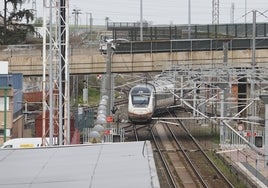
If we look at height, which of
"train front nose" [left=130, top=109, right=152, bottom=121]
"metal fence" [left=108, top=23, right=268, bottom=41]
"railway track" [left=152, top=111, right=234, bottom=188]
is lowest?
"railway track" [left=152, top=111, right=234, bottom=188]

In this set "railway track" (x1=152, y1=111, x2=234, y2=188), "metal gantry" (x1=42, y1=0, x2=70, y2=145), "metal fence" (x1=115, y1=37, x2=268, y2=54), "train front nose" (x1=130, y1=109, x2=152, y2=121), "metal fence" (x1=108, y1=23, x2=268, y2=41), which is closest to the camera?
"metal gantry" (x1=42, y1=0, x2=70, y2=145)

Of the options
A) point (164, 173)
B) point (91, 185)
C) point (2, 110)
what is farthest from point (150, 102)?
point (91, 185)

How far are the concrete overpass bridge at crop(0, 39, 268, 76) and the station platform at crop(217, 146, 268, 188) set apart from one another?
8743mm

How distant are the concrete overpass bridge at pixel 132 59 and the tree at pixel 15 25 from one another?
6919mm

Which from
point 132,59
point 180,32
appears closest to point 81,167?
point 132,59

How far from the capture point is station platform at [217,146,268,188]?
17.3 metres

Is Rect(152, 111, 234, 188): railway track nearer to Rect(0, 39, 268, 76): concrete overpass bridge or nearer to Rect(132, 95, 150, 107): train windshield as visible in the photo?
Rect(132, 95, 150, 107): train windshield

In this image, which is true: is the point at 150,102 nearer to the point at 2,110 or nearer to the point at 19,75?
the point at 19,75

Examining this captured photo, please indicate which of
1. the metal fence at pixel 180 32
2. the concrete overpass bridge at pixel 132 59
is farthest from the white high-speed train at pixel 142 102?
the metal fence at pixel 180 32

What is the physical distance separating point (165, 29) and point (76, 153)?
41.1 meters

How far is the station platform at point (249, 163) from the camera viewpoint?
681 inches

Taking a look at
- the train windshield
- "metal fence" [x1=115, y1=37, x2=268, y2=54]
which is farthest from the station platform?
"metal fence" [x1=115, y1=37, x2=268, y2=54]

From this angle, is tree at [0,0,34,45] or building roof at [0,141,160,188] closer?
building roof at [0,141,160,188]

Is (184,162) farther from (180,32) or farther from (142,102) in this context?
(180,32)
